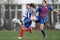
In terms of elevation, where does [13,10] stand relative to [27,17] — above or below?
below

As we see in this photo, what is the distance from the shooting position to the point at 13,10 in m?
40.7

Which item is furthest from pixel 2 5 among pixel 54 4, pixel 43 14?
pixel 43 14

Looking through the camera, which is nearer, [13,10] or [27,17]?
[27,17]

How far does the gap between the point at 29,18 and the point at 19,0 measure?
86.8ft

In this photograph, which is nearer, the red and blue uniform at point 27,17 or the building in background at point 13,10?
the red and blue uniform at point 27,17

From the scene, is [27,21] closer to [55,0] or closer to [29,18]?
[29,18]

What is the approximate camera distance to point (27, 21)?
1438cm

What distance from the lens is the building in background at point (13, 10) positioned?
3850cm

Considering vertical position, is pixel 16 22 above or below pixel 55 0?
below

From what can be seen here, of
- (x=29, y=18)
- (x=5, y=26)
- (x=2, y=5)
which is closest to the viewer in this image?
(x=29, y=18)

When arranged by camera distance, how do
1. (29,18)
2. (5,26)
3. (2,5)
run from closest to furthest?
(29,18) → (5,26) → (2,5)

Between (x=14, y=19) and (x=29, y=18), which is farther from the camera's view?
(x=14, y=19)

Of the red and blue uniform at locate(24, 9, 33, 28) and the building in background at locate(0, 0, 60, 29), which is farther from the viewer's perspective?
the building in background at locate(0, 0, 60, 29)

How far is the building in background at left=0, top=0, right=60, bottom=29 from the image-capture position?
38.5 m
